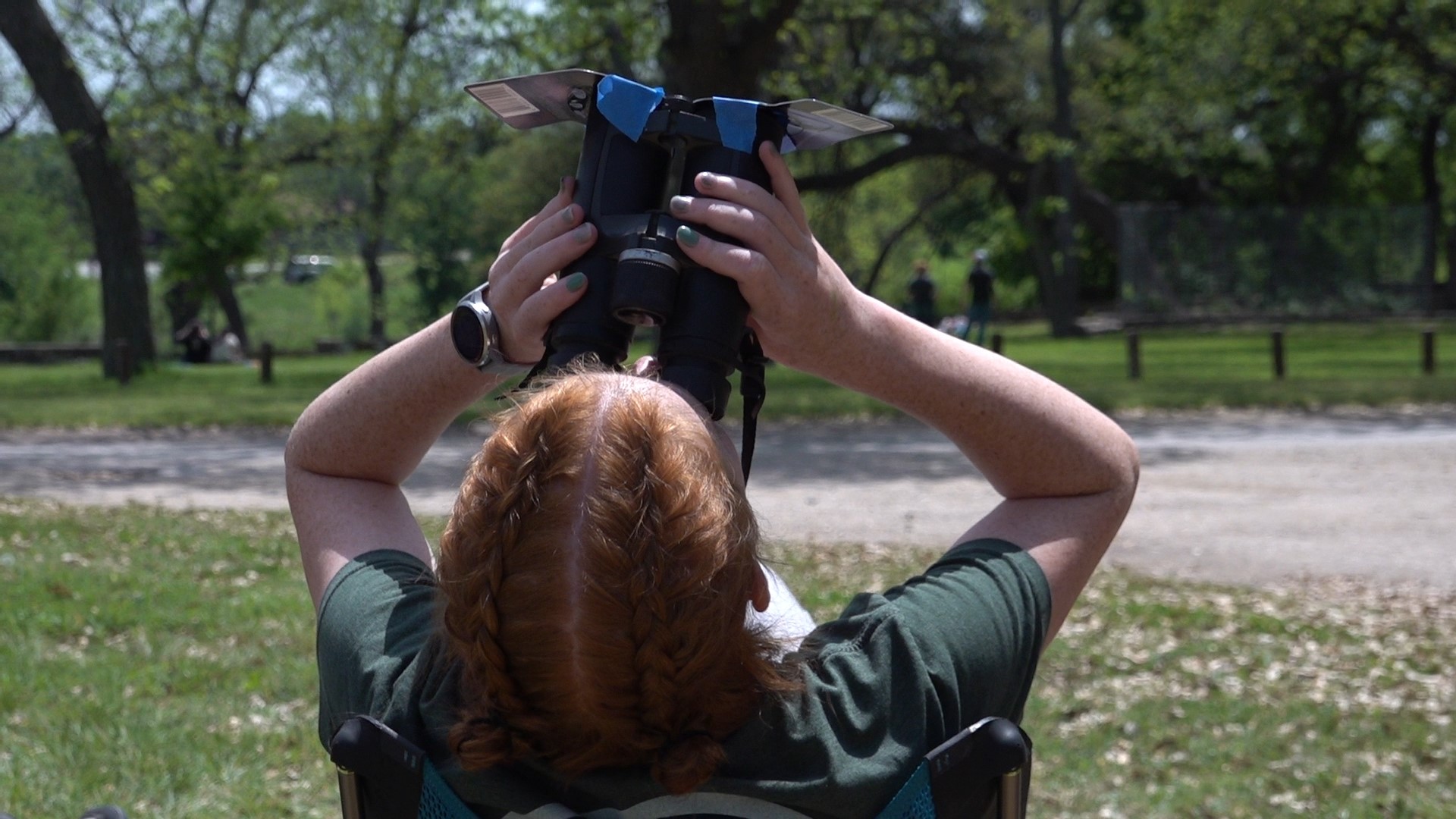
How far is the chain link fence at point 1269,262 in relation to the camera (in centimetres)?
3331

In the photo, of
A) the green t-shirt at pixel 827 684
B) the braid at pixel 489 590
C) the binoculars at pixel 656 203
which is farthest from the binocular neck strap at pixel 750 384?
the braid at pixel 489 590

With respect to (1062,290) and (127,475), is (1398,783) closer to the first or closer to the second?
(127,475)

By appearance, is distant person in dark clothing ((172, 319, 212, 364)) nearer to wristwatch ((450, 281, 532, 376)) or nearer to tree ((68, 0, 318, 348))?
tree ((68, 0, 318, 348))

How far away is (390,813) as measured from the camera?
1392 mm

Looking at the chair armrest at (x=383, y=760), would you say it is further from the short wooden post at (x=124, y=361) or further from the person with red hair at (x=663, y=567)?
the short wooden post at (x=124, y=361)

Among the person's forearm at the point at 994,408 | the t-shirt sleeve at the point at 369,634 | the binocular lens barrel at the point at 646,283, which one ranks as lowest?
the t-shirt sleeve at the point at 369,634

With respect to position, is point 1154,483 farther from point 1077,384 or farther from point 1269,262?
point 1269,262

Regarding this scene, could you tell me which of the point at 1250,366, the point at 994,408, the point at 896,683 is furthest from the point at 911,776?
the point at 1250,366

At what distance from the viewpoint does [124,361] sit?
21.5 m

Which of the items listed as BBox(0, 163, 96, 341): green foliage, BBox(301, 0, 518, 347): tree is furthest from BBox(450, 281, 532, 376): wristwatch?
BBox(0, 163, 96, 341): green foliage

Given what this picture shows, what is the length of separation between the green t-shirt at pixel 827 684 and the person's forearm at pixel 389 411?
14 centimetres

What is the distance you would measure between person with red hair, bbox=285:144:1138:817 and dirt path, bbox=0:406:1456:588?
6437 millimetres

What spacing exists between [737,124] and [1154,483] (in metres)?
9.94

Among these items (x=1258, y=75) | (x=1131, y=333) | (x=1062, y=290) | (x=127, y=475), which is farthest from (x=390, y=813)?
(x=1258, y=75)
